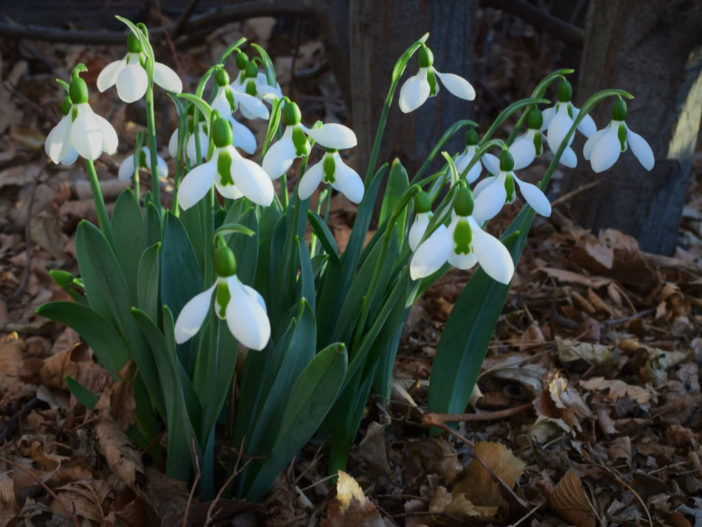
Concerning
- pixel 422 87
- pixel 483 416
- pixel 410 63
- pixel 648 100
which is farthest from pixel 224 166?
pixel 648 100

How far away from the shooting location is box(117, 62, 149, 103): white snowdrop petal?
110 cm

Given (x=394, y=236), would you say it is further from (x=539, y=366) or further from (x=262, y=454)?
(x=539, y=366)

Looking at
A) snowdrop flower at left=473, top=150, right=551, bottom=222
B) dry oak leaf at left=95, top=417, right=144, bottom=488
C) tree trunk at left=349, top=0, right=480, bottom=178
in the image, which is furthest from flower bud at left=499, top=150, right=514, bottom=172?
tree trunk at left=349, top=0, right=480, bottom=178

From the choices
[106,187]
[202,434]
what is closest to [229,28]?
[106,187]

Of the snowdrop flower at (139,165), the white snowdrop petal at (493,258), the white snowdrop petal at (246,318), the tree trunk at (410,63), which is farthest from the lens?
the tree trunk at (410,63)

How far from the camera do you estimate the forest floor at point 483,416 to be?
4.37 feet

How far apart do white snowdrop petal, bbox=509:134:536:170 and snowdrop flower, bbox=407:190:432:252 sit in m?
0.23

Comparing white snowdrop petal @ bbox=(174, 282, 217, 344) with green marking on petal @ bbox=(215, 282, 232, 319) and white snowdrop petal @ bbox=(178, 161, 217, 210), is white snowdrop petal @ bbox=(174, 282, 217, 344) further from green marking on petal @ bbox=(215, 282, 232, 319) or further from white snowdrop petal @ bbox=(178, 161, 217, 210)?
white snowdrop petal @ bbox=(178, 161, 217, 210)

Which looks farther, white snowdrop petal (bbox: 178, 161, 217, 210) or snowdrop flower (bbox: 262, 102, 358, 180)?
snowdrop flower (bbox: 262, 102, 358, 180)

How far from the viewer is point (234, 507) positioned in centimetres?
128

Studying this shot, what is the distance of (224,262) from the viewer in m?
0.87

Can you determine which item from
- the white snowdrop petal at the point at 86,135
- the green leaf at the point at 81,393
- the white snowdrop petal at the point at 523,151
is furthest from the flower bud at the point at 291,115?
the green leaf at the point at 81,393

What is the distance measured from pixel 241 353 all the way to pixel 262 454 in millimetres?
255

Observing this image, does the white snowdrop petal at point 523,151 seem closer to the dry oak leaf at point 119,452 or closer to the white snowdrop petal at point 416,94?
the white snowdrop petal at point 416,94
